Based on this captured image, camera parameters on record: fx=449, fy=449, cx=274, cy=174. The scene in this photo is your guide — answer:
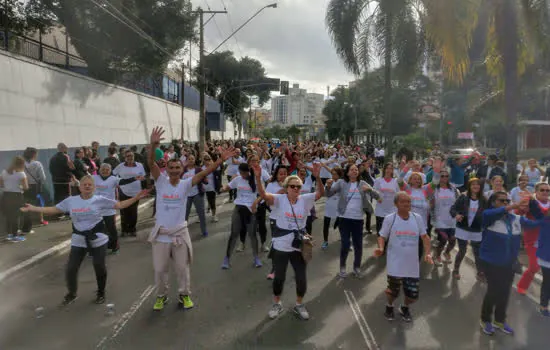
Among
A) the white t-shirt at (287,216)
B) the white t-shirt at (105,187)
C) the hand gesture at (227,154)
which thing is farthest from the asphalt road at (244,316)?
the hand gesture at (227,154)

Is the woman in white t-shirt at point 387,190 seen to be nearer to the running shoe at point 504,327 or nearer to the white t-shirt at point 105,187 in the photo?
the running shoe at point 504,327

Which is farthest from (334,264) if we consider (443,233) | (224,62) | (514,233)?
(224,62)

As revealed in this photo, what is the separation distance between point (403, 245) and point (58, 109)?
471 inches

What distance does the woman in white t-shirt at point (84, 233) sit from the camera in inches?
214

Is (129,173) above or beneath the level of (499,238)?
above

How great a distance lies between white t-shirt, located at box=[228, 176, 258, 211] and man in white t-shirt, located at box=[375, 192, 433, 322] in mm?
2579

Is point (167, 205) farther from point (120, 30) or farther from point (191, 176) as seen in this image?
point (120, 30)

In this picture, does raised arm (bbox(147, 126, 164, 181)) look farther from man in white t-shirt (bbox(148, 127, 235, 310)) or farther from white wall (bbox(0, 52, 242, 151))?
white wall (bbox(0, 52, 242, 151))

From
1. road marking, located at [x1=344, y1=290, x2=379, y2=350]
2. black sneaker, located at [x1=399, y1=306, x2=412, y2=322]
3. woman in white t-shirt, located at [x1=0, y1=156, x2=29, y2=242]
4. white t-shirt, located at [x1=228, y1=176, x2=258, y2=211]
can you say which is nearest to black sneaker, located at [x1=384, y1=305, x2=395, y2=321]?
black sneaker, located at [x1=399, y1=306, x2=412, y2=322]

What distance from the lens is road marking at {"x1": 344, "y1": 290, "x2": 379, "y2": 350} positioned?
4.56 meters

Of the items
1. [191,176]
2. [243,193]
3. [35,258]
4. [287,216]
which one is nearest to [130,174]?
[191,176]

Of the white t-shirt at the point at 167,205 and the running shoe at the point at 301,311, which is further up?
the white t-shirt at the point at 167,205

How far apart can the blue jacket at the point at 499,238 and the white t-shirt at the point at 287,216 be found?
1.99 metres

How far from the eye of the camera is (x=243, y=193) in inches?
284
